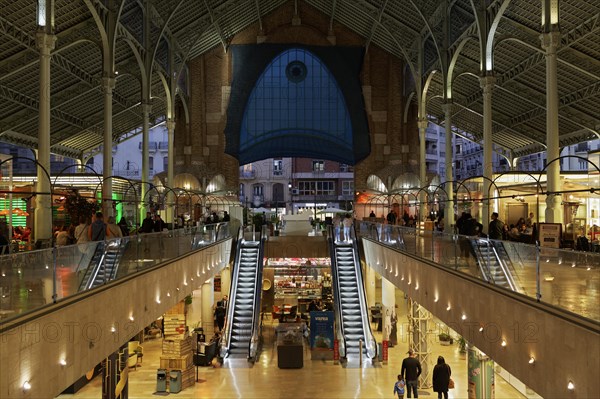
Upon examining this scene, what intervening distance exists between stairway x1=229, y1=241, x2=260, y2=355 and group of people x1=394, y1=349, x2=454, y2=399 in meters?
8.70

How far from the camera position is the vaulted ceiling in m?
25.2

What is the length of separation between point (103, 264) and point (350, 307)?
740 inches

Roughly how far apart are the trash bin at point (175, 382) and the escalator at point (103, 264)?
1047 centimetres

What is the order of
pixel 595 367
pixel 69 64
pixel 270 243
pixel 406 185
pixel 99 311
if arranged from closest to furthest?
1. pixel 595 367
2. pixel 99 311
3. pixel 69 64
4. pixel 270 243
5. pixel 406 185

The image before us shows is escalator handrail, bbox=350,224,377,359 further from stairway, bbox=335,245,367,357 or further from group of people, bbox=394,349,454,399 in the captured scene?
group of people, bbox=394,349,454,399

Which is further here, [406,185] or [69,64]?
[406,185]

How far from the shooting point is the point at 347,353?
28.0 m

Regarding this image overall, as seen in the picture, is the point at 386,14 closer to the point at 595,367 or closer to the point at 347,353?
the point at 347,353

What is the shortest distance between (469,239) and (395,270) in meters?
9.30

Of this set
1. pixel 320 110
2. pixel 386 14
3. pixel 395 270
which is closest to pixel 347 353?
pixel 395 270

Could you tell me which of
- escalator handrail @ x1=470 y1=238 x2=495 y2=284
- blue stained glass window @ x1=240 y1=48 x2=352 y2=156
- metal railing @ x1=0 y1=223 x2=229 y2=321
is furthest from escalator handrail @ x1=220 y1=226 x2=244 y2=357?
escalator handrail @ x1=470 y1=238 x2=495 y2=284

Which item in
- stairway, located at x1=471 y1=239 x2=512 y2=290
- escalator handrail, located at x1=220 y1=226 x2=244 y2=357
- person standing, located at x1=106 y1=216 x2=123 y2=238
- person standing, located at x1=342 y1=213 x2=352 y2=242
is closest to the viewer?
stairway, located at x1=471 y1=239 x2=512 y2=290

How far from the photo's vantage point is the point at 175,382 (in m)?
22.8

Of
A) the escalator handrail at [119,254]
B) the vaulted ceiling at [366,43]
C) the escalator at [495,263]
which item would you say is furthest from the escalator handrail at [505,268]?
the vaulted ceiling at [366,43]
